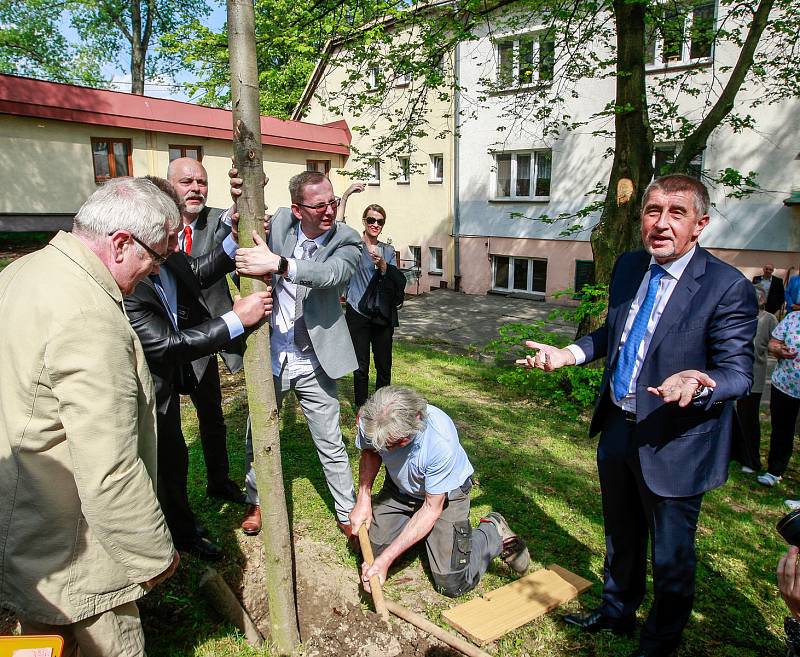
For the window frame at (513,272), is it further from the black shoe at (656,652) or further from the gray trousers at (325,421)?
the black shoe at (656,652)

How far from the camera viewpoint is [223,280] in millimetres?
3986

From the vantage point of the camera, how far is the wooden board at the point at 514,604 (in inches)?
117

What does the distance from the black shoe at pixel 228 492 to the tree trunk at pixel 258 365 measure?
57.0 inches

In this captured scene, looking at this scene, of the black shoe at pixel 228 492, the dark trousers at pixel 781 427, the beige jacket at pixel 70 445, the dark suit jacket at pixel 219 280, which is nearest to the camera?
the beige jacket at pixel 70 445

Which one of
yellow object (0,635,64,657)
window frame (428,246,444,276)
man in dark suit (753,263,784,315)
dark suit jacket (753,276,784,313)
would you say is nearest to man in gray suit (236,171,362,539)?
yellow object (0,635,64,657)

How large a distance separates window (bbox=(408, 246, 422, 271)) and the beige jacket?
58.4 feet

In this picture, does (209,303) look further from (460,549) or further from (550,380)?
(550,380)

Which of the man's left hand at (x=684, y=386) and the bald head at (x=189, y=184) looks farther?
the bald head at (x=189, y=184)

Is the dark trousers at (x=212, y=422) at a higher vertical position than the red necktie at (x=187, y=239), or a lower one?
lower

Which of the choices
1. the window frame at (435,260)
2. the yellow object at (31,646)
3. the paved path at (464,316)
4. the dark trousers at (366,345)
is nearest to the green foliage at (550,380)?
the dark trousers at (366,345)

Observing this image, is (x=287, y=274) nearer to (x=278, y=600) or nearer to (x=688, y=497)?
(x=278, y=600)

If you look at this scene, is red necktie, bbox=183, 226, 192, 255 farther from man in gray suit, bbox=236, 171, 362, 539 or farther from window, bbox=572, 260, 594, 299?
window, bbox=572, 260, 594, 299

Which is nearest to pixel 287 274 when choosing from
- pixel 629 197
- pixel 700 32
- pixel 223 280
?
pixel 223 280

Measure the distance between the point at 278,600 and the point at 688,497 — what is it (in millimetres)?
1917
